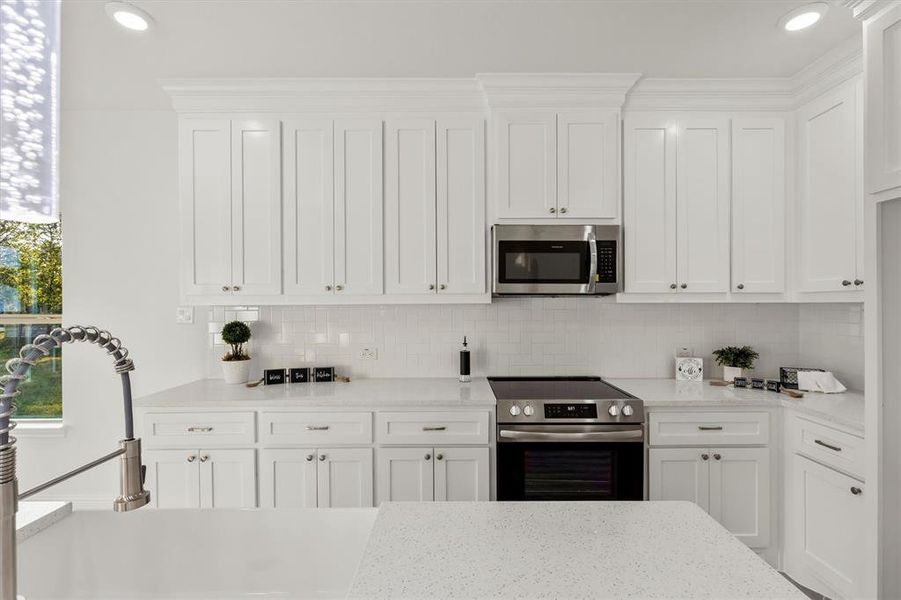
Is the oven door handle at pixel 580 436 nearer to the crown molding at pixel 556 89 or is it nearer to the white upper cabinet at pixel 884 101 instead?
the white upper cabinet at pixel 884 101

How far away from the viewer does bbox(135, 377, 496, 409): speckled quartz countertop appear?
2.37 m

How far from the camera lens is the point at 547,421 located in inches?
91.6

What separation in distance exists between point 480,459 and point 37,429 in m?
2.94

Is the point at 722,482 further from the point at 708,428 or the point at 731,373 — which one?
the point at 731,373

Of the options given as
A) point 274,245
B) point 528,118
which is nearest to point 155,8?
point 274,245

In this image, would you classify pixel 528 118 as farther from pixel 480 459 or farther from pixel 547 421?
pixel 480 459

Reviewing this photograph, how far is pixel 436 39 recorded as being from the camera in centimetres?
222

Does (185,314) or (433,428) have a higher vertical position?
(185,314)

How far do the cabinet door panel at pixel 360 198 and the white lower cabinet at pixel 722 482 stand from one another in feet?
6.01

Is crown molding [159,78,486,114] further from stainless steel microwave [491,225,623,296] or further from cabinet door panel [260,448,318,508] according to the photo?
cabinet door panel [260,448,318,508]

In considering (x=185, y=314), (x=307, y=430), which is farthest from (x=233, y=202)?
(x=307, y=430)

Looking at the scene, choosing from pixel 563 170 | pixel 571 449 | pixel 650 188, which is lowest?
pixel 571 449

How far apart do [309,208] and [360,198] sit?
0.31 m

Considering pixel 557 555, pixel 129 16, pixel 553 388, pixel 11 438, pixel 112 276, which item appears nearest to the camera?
pixel 11 438
